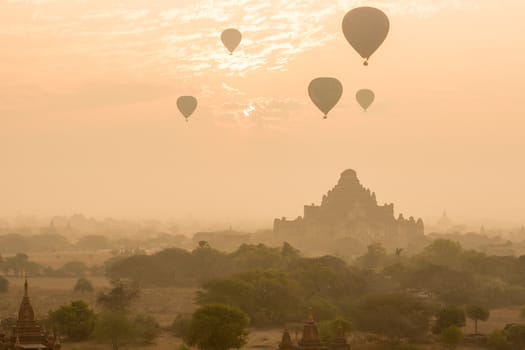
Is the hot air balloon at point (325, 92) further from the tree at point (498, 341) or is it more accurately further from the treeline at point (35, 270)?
the treeline at point (35, 270)

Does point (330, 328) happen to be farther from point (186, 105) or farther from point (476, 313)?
point (186, 105)

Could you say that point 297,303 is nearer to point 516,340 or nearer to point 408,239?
point 516,340

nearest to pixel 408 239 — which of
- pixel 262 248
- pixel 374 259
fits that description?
pixel 374 259

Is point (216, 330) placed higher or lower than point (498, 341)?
higher

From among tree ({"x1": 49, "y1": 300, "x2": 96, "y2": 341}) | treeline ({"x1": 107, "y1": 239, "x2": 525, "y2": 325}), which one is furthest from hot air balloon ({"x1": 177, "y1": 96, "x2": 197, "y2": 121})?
tree ({"x1": 49, "y1": 300, "x2": 96, "y2": 341})

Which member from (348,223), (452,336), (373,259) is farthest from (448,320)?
(348,223)

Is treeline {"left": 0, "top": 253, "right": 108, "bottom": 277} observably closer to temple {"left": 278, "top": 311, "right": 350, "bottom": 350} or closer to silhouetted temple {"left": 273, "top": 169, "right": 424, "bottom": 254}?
silhouetted temple {"left": 273, "top": 169, "right": 424, "bottom": 254}

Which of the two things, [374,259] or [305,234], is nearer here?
[374,259]

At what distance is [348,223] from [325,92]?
6461cm

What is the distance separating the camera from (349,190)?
15175 centimetres

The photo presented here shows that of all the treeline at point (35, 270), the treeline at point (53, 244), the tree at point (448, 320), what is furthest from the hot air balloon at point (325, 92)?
the treeline at point (53, 244)

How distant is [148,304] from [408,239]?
82.7m

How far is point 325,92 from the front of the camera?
86.4 m

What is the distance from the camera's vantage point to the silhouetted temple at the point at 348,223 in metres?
148
